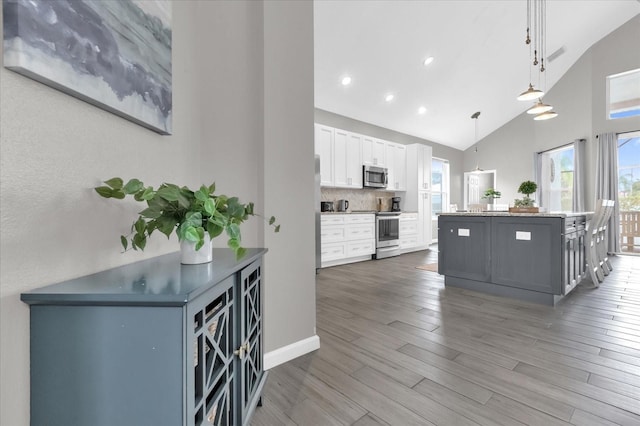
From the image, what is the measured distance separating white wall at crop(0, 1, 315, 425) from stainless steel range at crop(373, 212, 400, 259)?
377cm

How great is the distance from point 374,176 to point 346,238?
1656mm

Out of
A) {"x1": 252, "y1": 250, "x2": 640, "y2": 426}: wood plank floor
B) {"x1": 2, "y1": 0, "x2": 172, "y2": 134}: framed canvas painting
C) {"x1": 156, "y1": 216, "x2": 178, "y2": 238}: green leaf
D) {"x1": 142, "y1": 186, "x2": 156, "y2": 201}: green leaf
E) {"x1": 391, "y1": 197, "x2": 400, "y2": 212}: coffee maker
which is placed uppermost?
{"x1": 2, "y1": 0, "x2": 172, "y2": 134}: framed canvas painting

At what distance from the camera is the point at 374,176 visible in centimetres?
600

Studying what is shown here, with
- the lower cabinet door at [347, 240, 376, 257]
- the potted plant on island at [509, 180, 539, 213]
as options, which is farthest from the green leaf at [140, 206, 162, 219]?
the lower cabinet door at [347, 240, 376, 257]

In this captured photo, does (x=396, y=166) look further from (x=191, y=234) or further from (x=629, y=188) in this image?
(x=191, y=234)

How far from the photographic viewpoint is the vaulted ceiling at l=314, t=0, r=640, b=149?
13.9 ft

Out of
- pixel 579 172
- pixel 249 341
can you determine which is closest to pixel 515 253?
pixel 249 341

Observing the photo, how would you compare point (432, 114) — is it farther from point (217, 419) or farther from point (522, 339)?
point (217, 419)

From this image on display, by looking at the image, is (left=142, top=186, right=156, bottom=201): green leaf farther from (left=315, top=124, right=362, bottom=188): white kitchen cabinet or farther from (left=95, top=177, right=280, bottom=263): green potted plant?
(left=315, top=124, right=362, bottom=188): white kitchen cabinet

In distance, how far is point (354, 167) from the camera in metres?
5.66

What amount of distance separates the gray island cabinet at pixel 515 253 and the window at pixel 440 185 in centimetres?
447

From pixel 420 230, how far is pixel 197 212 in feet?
21.3


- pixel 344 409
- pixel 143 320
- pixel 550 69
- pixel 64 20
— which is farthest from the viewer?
pixel 550 69

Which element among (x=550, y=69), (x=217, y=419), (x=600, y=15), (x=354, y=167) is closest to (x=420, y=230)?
(x=354, y=167)
